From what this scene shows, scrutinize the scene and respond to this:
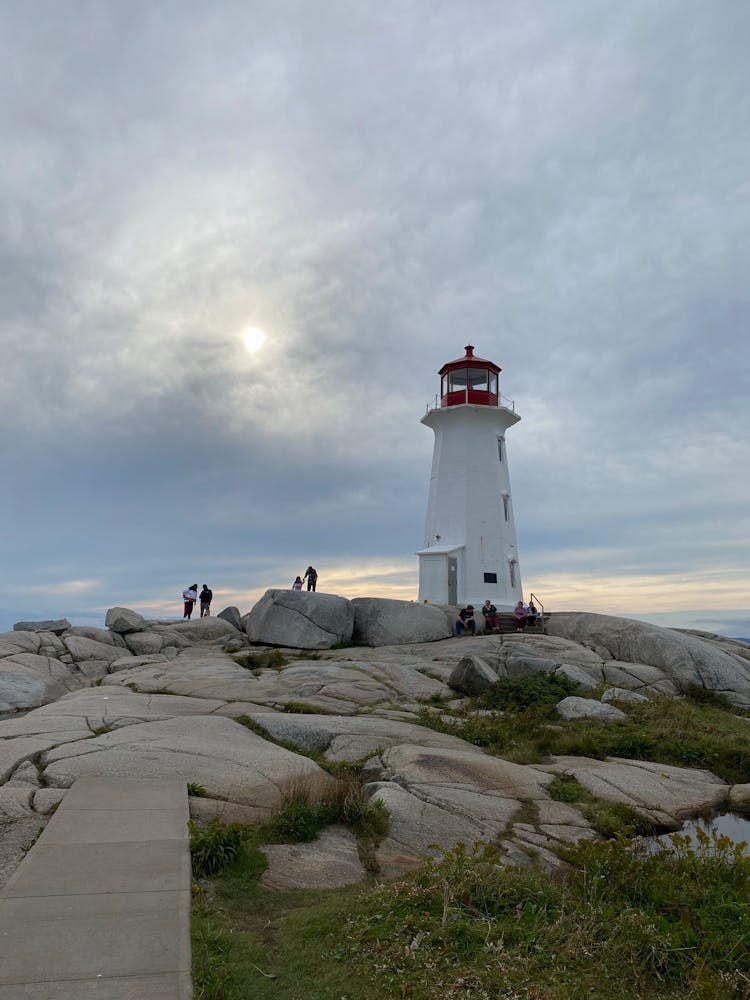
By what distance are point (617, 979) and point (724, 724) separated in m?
17.7

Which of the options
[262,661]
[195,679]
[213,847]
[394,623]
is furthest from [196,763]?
[394,623]

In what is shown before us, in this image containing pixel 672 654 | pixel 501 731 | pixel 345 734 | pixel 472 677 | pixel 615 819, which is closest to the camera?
pixel 615 819

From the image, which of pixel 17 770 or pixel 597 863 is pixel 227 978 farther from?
pixel 17 770

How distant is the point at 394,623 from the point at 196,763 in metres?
22.1

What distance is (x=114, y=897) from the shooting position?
6.12 meters

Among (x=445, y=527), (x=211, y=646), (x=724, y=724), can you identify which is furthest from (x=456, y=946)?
(x=445, y=527)

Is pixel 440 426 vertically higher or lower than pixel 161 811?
higher

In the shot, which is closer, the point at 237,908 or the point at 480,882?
the point at 480,882

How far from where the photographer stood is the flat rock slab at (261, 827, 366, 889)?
7809 mm

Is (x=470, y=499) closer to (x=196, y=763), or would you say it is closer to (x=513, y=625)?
(x=513, y=625)

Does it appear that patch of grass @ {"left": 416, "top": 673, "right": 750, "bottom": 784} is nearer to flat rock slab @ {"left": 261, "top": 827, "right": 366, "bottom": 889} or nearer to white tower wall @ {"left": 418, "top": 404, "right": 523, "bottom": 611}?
flat rock slab @ {"left": 261, "top": 827, "right": 366, "bottom": 889}

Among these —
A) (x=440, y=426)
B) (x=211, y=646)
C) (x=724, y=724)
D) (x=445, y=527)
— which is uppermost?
(x=440, y=426)

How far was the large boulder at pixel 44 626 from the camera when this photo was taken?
3269cm

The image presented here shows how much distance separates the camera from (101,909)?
5883 millimetres
